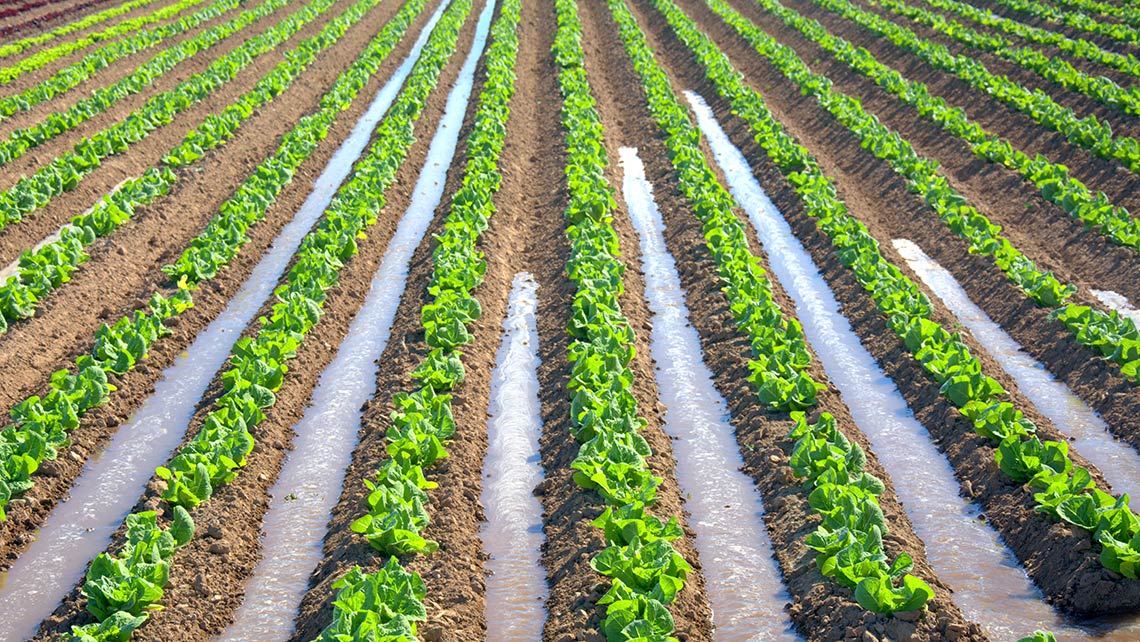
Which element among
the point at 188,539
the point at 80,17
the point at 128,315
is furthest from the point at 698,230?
the point at 80,17

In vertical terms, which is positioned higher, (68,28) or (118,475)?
(68,28)

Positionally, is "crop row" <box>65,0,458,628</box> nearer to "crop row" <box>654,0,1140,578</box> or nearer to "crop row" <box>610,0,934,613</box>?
A: "crop row" <box>610,0,934,613</box>

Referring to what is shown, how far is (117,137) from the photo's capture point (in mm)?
18188

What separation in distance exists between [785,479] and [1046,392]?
314 cm

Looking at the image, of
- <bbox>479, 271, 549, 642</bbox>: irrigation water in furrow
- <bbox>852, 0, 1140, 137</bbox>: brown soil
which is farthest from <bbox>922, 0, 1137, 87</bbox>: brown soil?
<bbox>479, 271, 549, 642</bbox>: irrigation water in furrow

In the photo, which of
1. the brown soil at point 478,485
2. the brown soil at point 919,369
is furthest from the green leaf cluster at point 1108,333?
the brown soil at point 478,485

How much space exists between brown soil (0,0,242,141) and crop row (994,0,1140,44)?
20.9 m

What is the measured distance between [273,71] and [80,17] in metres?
14.3

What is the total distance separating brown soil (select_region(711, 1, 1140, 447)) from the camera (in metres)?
9.79

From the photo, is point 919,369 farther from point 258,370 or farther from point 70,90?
point 70,90

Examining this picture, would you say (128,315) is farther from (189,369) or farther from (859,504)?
(859,504)

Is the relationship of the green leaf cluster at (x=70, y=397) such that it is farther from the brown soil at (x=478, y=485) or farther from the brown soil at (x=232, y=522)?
the brown soil at (x=478, y=485)

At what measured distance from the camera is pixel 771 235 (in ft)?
46.6

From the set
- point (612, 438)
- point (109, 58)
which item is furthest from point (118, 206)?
point (109, 58)
